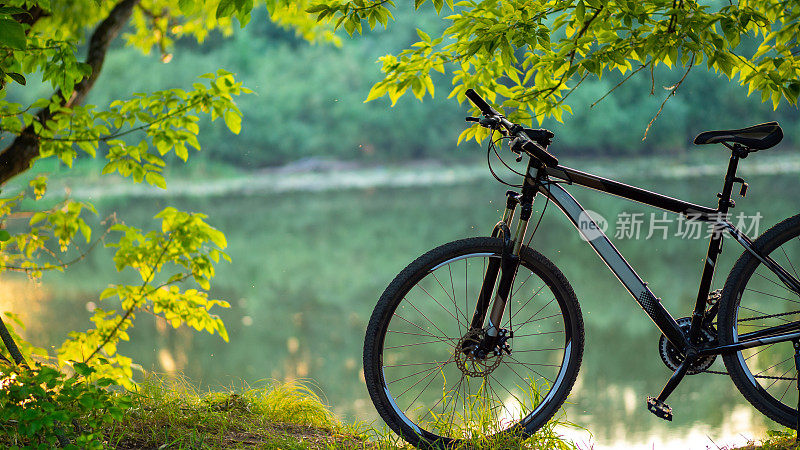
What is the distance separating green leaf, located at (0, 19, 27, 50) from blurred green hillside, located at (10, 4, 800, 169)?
1844 centimetres

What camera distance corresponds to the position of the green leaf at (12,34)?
127 centimetres

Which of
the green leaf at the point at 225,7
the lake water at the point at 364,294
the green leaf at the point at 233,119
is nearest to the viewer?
the green leaf at the point at 225,7

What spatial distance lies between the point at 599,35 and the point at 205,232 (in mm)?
1577

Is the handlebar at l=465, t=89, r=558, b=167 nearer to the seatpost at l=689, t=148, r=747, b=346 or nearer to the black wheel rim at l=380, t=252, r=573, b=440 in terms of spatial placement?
the black wheel rim at l=380, t=252, r=573, b=440

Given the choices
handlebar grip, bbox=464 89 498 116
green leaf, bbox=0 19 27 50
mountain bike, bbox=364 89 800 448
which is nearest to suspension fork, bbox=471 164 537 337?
mountain bike, bbox=364 89 800 448

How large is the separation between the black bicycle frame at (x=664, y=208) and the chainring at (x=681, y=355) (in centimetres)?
2

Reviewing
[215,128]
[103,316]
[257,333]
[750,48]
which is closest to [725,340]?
[103,316]

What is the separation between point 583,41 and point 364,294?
6699mm

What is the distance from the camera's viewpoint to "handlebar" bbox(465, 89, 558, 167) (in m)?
1.91

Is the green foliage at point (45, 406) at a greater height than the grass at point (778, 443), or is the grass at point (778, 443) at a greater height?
the grass at point (778, 443)

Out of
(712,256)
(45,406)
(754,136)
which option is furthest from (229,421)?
(754,136)

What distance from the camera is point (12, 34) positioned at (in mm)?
1275

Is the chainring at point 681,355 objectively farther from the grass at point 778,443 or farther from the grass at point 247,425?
the grass at point 247,425

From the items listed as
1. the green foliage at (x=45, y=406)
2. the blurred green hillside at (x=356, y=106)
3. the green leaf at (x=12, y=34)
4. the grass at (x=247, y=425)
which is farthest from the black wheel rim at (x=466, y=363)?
the blurred green hillside at (x=356, y=106)
